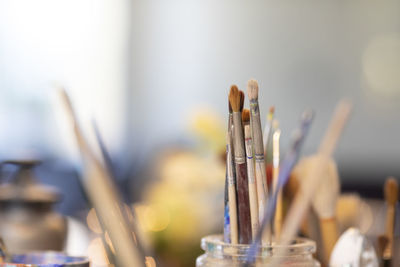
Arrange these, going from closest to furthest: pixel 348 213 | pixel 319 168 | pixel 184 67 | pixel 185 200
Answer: pixel 319 168, pixel 348 213, pixel 185 200, pixel 184 67

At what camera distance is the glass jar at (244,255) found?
0.98 feet

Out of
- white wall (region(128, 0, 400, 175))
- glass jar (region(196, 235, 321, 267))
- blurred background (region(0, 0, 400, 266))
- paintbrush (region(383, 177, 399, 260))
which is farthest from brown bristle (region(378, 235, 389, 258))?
white wall (region(128, 0, 400, 175))

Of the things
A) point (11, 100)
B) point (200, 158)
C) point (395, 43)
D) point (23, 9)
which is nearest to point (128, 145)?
point (11, 100)

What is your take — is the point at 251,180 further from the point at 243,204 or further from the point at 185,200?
the point at 185,200

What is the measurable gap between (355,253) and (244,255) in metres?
0.09

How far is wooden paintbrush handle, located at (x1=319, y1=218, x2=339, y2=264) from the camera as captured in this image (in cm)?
41

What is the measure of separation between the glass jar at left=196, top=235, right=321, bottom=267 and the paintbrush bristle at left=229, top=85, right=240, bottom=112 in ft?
0.25

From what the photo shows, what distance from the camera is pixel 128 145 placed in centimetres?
330

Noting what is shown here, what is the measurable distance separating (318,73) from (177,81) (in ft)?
2.63

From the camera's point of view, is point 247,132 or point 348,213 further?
point 348,213

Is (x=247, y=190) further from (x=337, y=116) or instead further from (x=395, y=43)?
(x=395, y=43)

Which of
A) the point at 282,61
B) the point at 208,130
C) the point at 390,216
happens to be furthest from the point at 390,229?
the point at 282,61

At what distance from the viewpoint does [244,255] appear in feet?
1.01

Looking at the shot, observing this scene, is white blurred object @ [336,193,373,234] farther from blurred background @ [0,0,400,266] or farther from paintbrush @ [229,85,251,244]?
blurred background @ [0,0,400,266]
